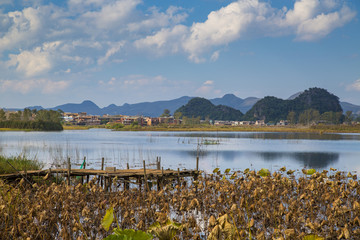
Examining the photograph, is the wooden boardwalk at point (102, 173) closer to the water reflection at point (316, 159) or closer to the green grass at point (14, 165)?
the green grass at point (14, 165)

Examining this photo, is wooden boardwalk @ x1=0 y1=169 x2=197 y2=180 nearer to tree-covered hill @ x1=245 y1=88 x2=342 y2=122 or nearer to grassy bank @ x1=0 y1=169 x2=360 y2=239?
grassy bank @ x1=0 y1=169 x2=360 y2=239

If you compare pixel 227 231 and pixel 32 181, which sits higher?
pixel 227 231

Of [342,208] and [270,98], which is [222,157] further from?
[270,98]

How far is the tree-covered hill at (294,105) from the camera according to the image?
179 metres

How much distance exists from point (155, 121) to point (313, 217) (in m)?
139

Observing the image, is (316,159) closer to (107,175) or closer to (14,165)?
(107,175)

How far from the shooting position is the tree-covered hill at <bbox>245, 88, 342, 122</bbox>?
588 feet

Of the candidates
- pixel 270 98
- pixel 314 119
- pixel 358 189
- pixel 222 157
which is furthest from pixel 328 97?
pixel 358 189

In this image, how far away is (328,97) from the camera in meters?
186

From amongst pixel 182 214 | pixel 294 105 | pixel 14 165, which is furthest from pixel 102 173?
pixel 294 105

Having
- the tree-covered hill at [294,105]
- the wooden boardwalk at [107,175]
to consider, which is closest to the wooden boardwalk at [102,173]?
the wooden boardwalk at [107,175]

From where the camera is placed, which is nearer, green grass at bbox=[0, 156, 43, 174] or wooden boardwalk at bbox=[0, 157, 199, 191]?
wooden boardwalk at bbox=[0, 157, 199, 191]

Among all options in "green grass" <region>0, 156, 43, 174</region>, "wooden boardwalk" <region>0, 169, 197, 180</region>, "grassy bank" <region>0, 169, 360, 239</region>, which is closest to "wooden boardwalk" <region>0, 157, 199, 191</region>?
"wooden boardwalk" <region>0, 169, 197, 180</region>

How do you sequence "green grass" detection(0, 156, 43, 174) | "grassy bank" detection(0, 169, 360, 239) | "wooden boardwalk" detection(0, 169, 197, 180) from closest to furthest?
"grassy bank" detection(0, 169, 360, 239) → "wooden boardwalk" detection(0, 169, 197, 180) → "green grass" detection(0, 156, 43, 174)
